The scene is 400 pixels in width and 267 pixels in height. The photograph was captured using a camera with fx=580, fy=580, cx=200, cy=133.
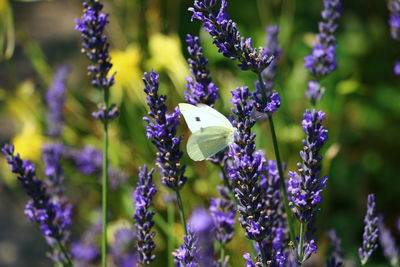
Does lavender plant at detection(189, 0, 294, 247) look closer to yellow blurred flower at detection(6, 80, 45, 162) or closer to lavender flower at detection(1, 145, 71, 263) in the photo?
lavender flower at detection(1, 145, 71, 263)

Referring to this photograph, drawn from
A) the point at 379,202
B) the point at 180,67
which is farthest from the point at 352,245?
the point at 180,67

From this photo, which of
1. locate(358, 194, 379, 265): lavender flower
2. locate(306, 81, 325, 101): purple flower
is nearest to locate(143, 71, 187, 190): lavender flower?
locate(358, 194, 379, 265): lavender flower

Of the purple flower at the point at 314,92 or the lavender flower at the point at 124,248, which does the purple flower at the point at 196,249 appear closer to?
the lavender flower at the point at 124,248

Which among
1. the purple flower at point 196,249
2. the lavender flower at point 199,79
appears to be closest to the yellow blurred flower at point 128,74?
the purple flower at point 196,249

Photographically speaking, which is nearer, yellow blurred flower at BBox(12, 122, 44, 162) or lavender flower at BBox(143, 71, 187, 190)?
lavender flower at BBox(143, 71, 187, 190)

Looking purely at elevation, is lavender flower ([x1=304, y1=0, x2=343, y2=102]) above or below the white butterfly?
above

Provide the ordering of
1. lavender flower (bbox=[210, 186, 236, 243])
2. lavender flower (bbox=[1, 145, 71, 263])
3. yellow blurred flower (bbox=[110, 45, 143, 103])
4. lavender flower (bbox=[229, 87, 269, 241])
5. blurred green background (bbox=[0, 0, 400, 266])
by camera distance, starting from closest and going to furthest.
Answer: lavender flower (bbox=[229, 87, 269, 241]) < lavender flower (bbox=[1, 145, 71, 263]) < lavender flower (bbox=[210, 186, 236, 243]) < blurred green background (bbox=[0, 0, 400, 266]) < yellow blurred flower (bbox=[110, 45, 143, 103])

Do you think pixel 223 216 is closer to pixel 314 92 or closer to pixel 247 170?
pixel 247 170
